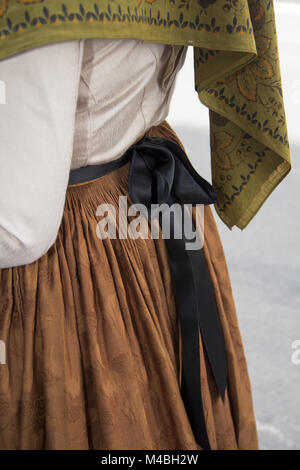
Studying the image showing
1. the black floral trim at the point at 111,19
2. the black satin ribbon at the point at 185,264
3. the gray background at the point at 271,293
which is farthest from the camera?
the gray background at the point at 271,293

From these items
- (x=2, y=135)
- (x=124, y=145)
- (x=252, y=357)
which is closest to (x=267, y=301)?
(x=252, y=357)

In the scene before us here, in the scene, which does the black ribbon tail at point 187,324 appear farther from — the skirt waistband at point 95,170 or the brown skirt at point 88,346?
the skirt waistband at point 95,170

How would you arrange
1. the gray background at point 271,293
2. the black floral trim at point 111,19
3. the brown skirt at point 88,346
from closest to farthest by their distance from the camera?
the black floral trim at point 111,19
the brown skirt at point 88,346
the gray background at point 271,293

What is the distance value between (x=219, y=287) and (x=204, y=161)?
6.67 feet

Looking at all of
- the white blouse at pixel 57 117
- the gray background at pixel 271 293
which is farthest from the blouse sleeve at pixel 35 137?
Answer: the gray background at pixel 271 293

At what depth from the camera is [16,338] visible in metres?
0.69

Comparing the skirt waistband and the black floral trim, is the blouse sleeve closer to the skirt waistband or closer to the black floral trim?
the black floral trim

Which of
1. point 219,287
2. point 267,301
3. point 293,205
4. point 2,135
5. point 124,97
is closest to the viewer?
point 2,135

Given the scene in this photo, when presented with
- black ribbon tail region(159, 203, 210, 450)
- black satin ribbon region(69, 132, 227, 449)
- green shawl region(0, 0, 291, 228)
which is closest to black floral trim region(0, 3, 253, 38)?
green shawl region(0, 0, 291, 228)

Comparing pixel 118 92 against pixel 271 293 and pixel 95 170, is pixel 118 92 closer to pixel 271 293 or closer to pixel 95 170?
pixel 95 170

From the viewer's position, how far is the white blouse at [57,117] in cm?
53

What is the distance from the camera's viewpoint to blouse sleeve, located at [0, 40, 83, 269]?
0.52m

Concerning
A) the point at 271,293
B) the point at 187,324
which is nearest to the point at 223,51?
the point at 187,324

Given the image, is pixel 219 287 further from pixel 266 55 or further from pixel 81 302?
pixel 266 55
